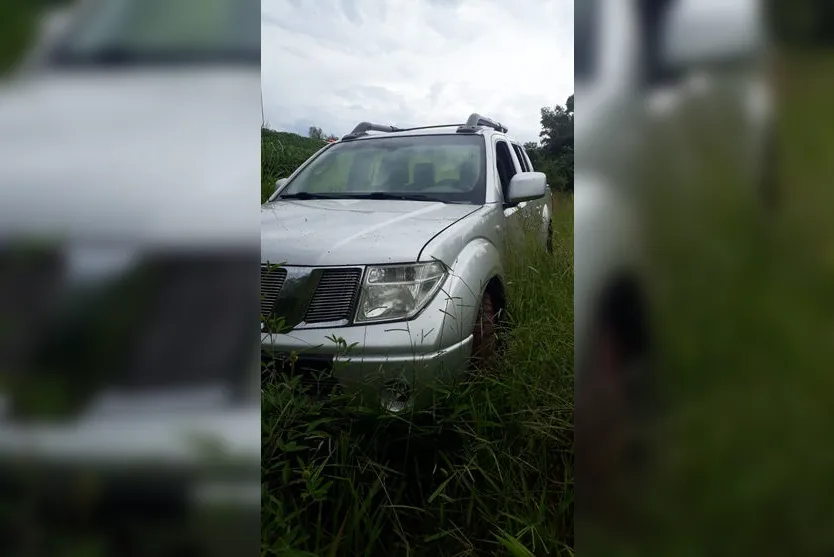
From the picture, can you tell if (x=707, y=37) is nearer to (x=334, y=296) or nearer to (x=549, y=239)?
(x=549, y=239)

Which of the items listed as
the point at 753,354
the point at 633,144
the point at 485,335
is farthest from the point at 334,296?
the point at 753,354

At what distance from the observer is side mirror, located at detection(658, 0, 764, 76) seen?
1.24 m

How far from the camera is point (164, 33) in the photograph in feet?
4.25

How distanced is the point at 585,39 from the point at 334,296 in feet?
3.59

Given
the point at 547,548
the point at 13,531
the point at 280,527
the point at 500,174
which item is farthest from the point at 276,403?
the point at 500,174

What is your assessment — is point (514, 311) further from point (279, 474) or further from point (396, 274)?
point (279, 474)

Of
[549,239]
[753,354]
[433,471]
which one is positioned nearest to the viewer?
[753,354]

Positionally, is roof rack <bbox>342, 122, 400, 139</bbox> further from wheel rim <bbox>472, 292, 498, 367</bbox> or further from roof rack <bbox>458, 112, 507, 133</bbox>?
wheel rim <bbox>472, 292, 498, 367</bbox>

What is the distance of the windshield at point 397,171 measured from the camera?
7.29ft

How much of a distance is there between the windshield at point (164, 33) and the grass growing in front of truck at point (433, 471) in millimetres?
970

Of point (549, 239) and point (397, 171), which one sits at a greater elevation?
point (397, 171)

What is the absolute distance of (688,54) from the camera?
127 centimetres

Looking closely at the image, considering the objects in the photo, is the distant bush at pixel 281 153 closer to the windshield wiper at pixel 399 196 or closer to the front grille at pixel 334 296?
the windshield wiper at pixel 399 196

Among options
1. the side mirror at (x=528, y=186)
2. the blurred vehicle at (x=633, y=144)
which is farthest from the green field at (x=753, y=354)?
the side mirror at (x=528, y=186)
